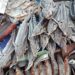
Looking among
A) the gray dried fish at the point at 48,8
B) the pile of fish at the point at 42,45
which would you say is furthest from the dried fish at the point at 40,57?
the gray dried fish at the point at 48,8

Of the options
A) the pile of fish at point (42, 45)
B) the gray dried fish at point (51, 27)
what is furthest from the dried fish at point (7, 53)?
the gray dried fish at point (51, 27)

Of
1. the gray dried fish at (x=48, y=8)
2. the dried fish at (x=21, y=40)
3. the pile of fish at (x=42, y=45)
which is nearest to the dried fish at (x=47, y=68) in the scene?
the pile of fish at (x=42, y=45)

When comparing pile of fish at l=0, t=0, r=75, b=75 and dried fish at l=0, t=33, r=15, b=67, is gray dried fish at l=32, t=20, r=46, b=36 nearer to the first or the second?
pile of fish at l=0, t=0, r=75, b=75

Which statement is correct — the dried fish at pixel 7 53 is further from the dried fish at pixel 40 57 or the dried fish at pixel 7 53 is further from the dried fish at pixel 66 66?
the dried fish at pixel 66 66

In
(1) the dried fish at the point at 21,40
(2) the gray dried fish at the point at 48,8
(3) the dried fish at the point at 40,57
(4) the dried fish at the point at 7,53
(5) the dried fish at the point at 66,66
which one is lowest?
(5) the dried fish at the point at 66,66

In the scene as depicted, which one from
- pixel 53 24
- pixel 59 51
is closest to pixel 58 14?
pixel 53 24

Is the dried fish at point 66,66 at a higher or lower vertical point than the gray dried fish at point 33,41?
lower

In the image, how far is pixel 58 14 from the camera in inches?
69.9

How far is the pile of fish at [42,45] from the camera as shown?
66.9 inches

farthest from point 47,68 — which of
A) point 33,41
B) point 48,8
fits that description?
point 48,8

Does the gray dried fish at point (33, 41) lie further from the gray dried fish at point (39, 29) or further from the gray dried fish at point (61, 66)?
the gray dried fish at point (61, 66)

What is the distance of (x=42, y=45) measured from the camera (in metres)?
1.71

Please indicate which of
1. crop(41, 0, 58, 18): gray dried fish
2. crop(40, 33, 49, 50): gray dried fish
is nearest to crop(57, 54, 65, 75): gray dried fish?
crop(40, 33, 49, 50): gray dried fish

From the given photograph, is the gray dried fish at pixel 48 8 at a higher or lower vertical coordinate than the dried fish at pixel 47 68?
higher
